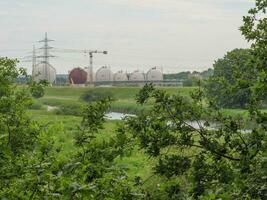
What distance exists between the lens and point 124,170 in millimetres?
4574

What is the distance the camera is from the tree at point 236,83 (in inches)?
216

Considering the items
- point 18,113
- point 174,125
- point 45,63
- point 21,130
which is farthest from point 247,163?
point 45,63

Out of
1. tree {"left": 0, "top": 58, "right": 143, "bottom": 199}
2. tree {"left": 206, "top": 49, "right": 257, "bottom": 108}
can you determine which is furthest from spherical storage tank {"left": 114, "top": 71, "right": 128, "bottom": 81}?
tree {"left": 0, "top": 58, "right": 143, "bottom": 199}

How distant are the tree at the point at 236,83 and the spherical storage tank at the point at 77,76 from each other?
4818 inches

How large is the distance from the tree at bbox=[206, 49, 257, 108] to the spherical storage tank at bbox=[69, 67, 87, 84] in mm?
122380

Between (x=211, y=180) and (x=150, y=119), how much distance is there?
853 mm

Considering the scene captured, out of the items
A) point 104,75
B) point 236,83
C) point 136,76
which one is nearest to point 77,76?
point 104,75

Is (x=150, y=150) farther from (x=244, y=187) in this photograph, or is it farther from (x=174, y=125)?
(x=244, y=187)

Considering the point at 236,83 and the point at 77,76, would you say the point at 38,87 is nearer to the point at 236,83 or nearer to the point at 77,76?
the point at 236,83

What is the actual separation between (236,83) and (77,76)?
124480 millimetres

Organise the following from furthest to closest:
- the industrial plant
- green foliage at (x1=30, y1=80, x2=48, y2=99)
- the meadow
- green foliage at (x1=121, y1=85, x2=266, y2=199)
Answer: the industrial plant → the meadow → green foliage at (x1=30, y1=80, x2=48, y2=99) → green foliage at (x1=121, y1=85, x2=266, y2=199)

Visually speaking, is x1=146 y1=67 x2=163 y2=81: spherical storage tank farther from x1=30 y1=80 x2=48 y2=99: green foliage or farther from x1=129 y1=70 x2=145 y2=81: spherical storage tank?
x1=30 y1=80 x2=48 y2=99: green foliage

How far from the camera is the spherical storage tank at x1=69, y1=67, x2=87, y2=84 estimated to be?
128250mm

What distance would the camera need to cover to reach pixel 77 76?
12900cm
